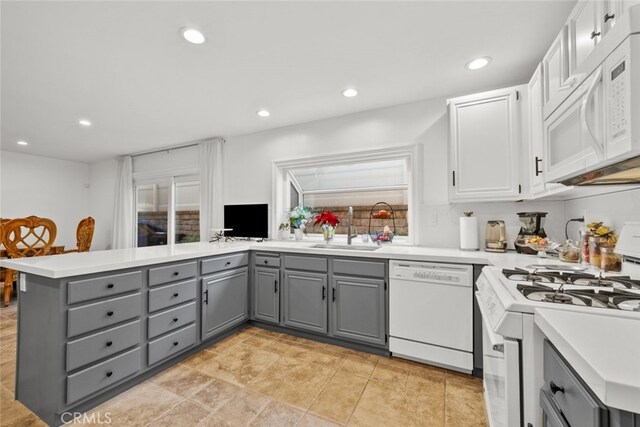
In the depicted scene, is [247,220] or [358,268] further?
[247,220]

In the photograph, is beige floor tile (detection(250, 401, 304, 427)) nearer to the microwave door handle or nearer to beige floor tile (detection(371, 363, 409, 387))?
beige floor tile (detection(371, 363, 409, 387))

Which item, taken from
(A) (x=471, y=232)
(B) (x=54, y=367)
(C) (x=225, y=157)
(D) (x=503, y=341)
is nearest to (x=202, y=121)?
(C) (x=225, y=157)

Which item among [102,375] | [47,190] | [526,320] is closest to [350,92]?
[526,320]

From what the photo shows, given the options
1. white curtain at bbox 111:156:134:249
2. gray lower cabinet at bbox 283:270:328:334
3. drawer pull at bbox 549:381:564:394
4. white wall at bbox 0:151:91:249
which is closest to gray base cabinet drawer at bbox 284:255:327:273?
gray lower cabinet at bbox 283:270:328:334

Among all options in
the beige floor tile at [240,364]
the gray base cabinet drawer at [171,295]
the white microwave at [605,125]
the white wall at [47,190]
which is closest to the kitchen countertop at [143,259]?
the gray base cabinet drawer at [171,295]

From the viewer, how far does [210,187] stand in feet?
13.0

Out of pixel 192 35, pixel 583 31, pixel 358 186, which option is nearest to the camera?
pixel 583 31

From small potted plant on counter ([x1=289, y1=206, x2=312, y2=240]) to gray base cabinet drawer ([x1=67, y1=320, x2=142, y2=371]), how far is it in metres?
1.84

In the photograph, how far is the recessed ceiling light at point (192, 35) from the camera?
5.75ft

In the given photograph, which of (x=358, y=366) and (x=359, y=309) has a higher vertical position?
(x=359, y=309)

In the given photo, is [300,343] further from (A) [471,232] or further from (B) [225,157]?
(B) [225,157]

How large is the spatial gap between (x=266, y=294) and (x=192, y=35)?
7.37 ft

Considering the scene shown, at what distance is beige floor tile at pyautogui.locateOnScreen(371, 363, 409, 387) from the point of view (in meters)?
1.96

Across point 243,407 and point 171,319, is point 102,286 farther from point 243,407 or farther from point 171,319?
point 243,407
